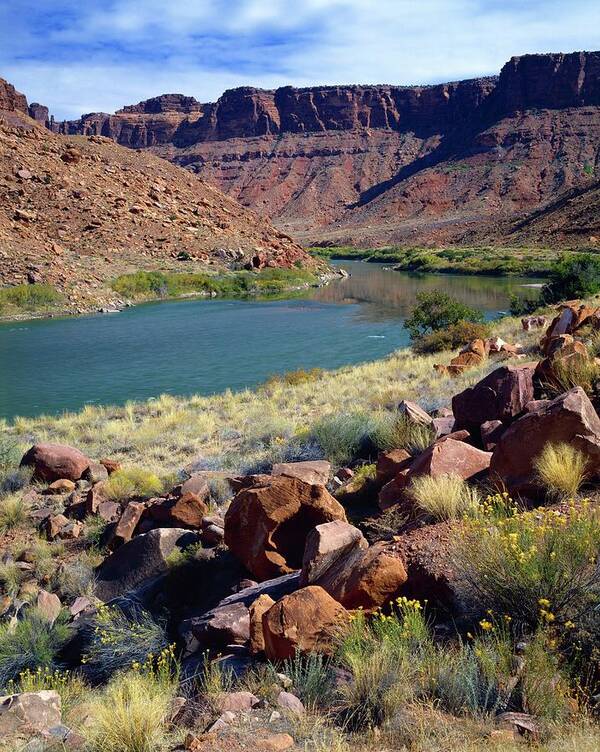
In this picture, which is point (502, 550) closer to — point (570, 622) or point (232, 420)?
point (570, 622)

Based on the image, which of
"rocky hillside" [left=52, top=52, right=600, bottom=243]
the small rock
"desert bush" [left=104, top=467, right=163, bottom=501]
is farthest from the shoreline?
"rocky hillside" [left=52, top=52, right=600, bottom=243]

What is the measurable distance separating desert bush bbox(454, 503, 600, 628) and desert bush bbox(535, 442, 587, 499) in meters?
0.88

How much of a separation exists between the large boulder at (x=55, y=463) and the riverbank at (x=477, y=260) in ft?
155

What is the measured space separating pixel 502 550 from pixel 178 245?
172ft

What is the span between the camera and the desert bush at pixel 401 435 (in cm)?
750

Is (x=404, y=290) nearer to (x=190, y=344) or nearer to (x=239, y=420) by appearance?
(x=190, y=344)

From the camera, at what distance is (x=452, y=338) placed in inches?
794

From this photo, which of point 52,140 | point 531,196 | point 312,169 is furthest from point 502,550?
point 312,169

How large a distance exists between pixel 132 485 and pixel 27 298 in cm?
3102

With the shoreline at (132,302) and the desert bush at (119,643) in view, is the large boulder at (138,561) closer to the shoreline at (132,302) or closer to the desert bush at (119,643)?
the desert bush at (119,643)

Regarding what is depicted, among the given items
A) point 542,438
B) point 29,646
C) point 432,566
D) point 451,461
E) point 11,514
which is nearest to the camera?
point 432,566

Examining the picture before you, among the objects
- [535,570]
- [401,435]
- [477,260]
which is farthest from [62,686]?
[477,260]

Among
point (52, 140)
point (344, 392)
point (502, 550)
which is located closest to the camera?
point (502, 550)

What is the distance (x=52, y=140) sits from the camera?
60875 millimetres
